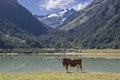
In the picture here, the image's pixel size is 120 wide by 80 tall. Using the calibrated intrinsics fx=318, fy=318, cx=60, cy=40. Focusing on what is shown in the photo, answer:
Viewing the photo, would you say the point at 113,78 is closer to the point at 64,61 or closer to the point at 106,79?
the point at 106,79

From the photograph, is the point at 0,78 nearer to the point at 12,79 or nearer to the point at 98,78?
the point at 12,79

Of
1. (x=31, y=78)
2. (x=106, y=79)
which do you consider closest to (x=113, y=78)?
(x=106, y=79)

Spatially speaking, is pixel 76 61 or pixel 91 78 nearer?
pixel 91 78

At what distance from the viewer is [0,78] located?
30.3 meters

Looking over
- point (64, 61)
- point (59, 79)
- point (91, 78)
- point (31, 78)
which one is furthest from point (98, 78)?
point (64, 61)

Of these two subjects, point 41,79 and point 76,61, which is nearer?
point 41,79

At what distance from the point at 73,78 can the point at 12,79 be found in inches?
225

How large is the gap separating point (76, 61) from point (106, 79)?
925 centimetres

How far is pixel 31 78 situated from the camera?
30188mm

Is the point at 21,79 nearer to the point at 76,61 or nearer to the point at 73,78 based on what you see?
the point at 73,78

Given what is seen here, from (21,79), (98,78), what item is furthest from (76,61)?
(21,79)

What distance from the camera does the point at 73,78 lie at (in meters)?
30.0

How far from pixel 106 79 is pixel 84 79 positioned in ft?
7.15

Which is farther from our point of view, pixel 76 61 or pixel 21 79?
pixel 76 61
